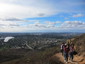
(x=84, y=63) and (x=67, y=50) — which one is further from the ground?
(x=67, y=50)

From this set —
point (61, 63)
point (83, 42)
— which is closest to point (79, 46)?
point (83, 42)

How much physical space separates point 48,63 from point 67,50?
245 cm

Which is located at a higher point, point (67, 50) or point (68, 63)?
point (67, 50)

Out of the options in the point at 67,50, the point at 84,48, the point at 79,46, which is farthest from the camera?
the point at 79,46

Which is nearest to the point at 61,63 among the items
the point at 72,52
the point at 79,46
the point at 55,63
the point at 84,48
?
the point at 55,63

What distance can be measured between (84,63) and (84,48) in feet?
22.7

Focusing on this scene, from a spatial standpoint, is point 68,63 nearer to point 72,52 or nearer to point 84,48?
point 72,52

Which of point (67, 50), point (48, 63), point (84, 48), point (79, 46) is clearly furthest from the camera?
point (79, 46)

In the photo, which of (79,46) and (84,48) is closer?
(84,48)

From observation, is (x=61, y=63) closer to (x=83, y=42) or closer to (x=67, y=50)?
(x=67, y=50)

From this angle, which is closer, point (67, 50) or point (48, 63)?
point (67, 50)

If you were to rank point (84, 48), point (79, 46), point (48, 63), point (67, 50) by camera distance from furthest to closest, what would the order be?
point (79, 46)
point (84, 48)
point (48, 63)
point (67, 50)

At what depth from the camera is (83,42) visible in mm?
23906

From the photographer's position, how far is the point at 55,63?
16156 mm
